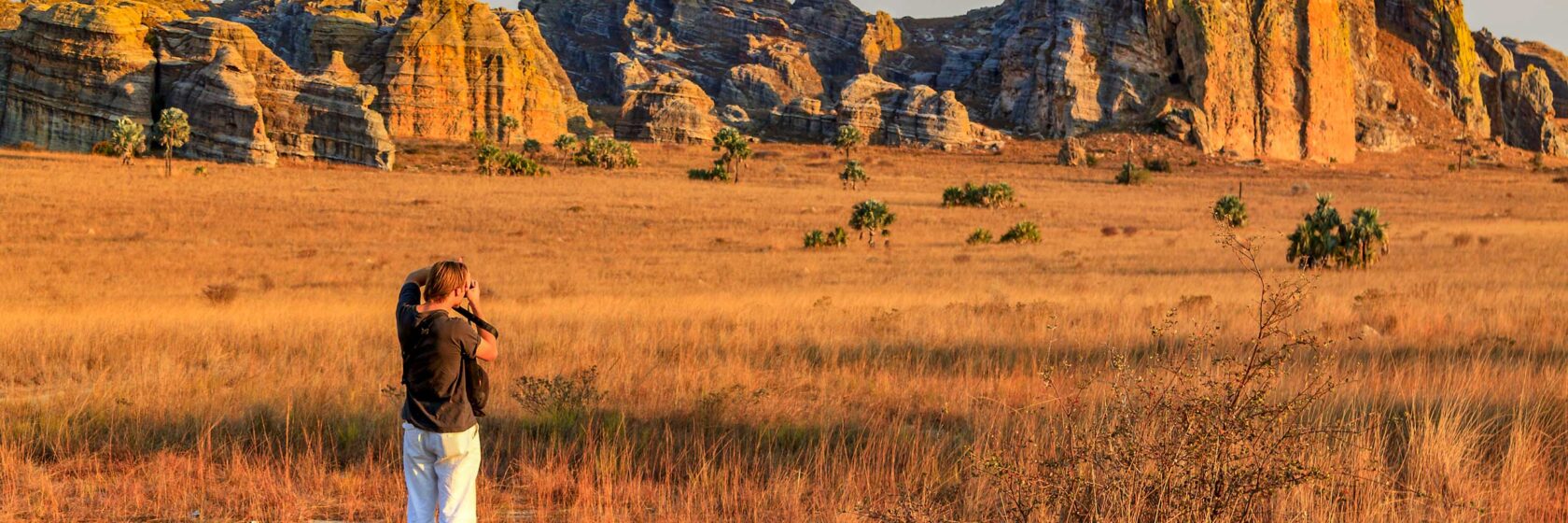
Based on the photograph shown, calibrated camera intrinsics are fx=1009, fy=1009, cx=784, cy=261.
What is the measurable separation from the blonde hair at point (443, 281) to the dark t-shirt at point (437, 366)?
0.09 metres

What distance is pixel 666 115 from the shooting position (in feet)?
368

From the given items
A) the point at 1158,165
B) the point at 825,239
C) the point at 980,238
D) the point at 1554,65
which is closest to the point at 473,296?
the point at 825,239

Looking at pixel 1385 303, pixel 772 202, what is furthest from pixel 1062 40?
pixel 1385 303

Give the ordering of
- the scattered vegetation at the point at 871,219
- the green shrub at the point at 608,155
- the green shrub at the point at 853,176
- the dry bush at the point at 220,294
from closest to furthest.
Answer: the dry bush at the point at 220,294
the scattered vegetation at the point at 871,219
the green shrub at the point at 853,176
the green shrub at the point at 608,155

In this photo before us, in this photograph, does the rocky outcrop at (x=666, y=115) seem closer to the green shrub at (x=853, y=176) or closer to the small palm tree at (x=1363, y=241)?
the green shrub at (x=853, y=176)

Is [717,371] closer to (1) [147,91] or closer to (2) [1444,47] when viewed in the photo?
(1) [147,91]

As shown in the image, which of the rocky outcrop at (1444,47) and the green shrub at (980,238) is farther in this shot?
the rocky outcrop at (1444,47)

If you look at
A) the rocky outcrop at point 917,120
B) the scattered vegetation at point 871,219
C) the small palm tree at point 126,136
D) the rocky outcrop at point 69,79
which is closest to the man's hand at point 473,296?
the scattered vegetation at point 871,219

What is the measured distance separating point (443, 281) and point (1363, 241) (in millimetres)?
27873

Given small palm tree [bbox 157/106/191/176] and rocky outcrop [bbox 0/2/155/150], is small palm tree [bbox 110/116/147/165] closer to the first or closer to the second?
small palm tree [bbox 157/106/191/176]

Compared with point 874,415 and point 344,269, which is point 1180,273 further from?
point 344,269

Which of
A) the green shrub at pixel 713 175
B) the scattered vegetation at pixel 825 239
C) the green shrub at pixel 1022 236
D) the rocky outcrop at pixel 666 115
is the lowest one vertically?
the scattered vegetation at pixel 825 239

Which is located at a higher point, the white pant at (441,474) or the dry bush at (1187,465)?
the dry bush at (1187,465)

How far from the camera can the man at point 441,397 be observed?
4.59 metres
